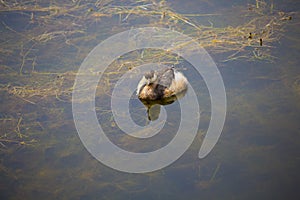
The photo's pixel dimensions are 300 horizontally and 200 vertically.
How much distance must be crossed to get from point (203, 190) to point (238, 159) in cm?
72

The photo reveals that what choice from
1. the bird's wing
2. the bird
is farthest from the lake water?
the bird's wing

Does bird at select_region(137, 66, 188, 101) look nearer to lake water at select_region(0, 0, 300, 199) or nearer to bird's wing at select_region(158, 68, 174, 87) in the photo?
bird's wing at select_region(158, 68, 174, 87)

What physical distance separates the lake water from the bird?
16 cm

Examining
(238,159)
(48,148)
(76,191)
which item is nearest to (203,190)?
(238,159)

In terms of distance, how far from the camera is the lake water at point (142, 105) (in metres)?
5.75

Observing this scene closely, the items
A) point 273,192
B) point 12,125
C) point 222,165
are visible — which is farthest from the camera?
point 12,125

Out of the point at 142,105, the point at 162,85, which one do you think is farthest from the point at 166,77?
the point at 142,105

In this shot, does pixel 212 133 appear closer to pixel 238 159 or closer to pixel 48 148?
pixel 238 159

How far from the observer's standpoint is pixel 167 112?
700 cm

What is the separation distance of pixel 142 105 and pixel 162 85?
1.51 ft

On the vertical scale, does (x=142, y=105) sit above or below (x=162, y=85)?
below

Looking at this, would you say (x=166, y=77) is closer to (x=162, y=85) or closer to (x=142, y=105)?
(x=162, y=85)

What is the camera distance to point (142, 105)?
719 centimetres

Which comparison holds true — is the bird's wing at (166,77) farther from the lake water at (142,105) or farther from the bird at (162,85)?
the lake water at (142,105)
